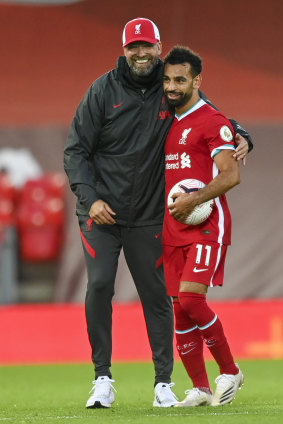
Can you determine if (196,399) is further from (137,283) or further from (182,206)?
(182,206)

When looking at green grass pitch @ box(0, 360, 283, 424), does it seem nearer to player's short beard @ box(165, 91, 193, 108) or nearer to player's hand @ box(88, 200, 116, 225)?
player's hand @ box(88, 200, 116, 225)

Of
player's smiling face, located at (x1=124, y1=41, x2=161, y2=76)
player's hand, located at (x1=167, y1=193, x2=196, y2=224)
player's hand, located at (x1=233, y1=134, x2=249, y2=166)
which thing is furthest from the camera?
player's smiling face, located at (x1=124, y1=41, x2=161, y2=76)

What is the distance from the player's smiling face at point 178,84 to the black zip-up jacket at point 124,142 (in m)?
0.14

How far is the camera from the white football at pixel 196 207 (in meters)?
5.04

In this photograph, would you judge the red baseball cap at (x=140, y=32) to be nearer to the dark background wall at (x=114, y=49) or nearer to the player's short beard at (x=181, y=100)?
the player's short beard at (x=181, y=100)

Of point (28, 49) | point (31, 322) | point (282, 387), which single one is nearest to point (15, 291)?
point (31, 322)

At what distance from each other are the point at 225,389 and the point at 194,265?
62 cm

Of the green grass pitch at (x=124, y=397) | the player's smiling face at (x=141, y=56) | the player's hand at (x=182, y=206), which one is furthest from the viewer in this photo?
the player's smiling face at (x=141, y=56)

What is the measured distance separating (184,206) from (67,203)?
5.47 meters

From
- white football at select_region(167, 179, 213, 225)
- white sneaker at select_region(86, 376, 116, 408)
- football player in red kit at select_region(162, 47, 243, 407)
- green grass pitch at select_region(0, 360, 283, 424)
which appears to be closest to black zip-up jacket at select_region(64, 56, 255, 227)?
football player in red kit at select_region(162, 47, 243, 407)

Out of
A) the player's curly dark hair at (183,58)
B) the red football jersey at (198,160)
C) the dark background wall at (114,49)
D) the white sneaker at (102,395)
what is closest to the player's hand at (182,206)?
the red football jersey at (198,160)

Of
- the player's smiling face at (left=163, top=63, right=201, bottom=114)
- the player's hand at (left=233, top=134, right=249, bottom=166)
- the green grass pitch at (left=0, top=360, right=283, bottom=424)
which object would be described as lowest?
the green grass pitch at (left=0, top=360, right=283, bottom=424)

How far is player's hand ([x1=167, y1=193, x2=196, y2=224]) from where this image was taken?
16.4 ft

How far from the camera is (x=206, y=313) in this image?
199 inches
